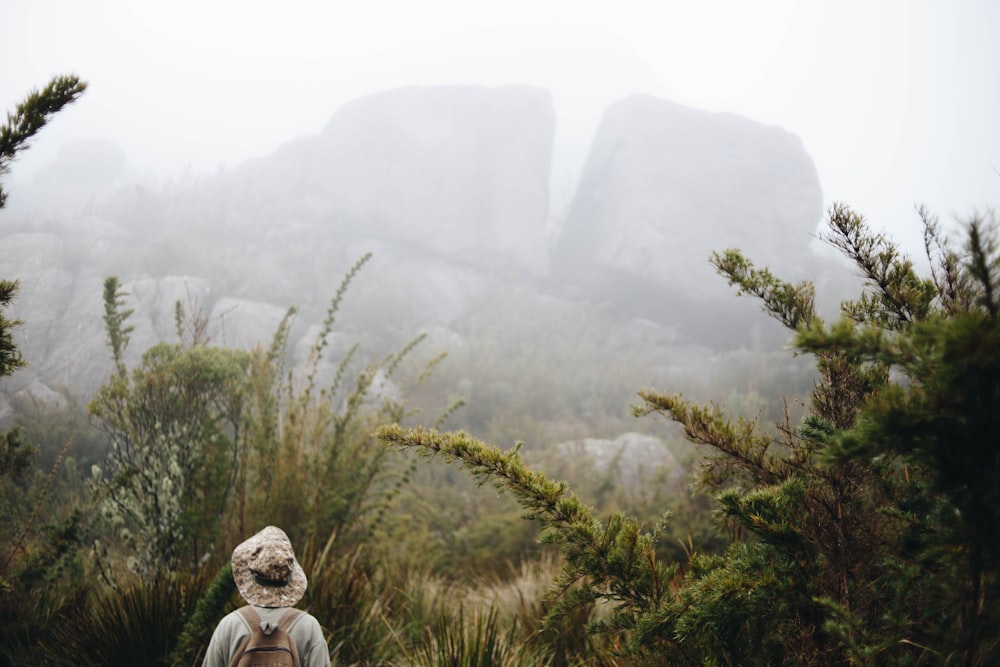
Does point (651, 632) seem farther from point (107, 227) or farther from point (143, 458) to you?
point (107, 227)

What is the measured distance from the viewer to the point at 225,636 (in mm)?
1560

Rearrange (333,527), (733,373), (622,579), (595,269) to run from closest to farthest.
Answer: (622,579), (333,527), (733,373), (595,269)

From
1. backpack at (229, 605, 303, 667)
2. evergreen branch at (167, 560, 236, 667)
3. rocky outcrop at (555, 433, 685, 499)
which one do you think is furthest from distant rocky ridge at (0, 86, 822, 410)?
backpack at (229, 605, 303, 667)

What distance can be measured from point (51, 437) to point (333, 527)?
500 cm

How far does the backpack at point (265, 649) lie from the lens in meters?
1.46

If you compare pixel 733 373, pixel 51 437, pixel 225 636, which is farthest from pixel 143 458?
pixel 733 373

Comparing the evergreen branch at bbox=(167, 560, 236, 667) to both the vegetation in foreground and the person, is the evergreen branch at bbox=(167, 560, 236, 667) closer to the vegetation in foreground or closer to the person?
the vegetation in foreground

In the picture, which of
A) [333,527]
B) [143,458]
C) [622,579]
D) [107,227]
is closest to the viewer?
[622,579]

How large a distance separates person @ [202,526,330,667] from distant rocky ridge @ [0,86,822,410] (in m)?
13.3

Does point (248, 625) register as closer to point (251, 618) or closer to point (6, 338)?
point (251, 618)

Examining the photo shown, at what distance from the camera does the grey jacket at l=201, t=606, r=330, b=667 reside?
155 cm

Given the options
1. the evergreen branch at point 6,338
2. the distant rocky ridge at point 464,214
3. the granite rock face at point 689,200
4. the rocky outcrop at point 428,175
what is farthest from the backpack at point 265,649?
the granite rock face at point 689,200

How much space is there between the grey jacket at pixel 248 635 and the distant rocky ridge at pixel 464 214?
13303mm

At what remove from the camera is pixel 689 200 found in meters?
23.6
